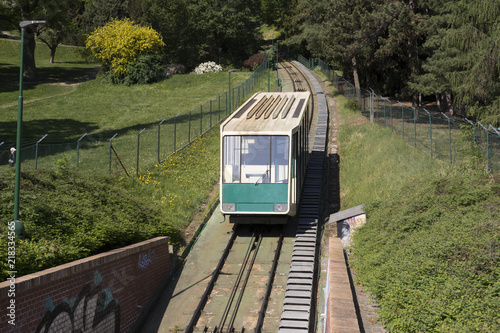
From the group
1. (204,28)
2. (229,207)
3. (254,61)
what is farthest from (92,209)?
(204,28)

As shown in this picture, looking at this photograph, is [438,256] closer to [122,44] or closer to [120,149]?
[120,149]

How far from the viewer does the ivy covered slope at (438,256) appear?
9719 mm

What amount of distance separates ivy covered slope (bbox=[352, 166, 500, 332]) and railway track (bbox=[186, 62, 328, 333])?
1789mm

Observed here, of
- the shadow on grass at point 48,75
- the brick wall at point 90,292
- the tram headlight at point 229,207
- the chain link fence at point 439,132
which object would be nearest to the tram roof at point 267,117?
the tram headlight at point 229,207

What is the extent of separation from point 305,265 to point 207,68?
156ft

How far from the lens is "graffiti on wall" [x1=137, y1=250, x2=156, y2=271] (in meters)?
15.0

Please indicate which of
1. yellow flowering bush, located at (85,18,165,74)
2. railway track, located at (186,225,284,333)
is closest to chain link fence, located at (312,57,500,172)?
railway track, located at (186,225,284,333)

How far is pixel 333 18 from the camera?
41.2 meters

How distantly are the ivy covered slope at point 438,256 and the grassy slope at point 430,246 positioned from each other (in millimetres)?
17

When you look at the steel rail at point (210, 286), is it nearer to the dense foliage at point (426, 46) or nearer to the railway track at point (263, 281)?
the railway track at point (263, 281)

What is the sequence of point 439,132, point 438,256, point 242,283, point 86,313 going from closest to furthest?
point 438,256
point 86,313
point 242,283
point 439,132

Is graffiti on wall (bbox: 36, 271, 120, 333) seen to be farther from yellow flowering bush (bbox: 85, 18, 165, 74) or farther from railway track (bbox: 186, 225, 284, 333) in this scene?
yellow flowering bush (bbox: 85, 18, 165, 74)

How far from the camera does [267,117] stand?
18703 mm

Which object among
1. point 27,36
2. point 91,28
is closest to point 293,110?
point 27,36
